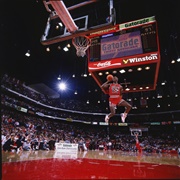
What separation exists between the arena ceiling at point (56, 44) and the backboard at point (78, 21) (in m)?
0.06

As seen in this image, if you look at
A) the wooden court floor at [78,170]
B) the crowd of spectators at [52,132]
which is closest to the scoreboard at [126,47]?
the wooden court floor at [78,170]

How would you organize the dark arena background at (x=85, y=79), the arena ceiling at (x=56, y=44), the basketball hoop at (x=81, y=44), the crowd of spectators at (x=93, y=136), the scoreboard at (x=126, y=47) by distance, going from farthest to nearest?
1. the crowd of spectators at (x=93, y=136)
2. the arena ceiling at (x=56, y=44)
3. the basketball hoop at (x=81, y=44)
4. the scoreboard at (x=126, y=47)
5. the dark arena background at (x=85, y=79)

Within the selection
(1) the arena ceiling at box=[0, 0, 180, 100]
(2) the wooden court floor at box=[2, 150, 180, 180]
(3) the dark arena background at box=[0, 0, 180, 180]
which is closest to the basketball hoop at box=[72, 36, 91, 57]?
Result: (3) the dark arena background at box=[0, 0, 180, 180]

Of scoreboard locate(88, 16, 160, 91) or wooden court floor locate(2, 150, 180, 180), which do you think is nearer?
wooden court floor locate(2, 150, 180, 180)

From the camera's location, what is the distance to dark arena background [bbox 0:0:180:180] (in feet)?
14.6

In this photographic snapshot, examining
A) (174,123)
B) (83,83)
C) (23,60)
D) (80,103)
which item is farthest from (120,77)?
(174,123)

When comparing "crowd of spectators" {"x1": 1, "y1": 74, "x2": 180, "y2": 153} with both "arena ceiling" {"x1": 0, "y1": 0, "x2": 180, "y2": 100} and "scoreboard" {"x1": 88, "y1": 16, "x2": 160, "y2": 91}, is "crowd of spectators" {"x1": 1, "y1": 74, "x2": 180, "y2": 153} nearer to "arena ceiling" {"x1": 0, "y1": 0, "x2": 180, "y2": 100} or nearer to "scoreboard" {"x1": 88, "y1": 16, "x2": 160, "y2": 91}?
"arena ceiling" {"x1": 0, "y1": 0, "x2": 180, "y2": 100}

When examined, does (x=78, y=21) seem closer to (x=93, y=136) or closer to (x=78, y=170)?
(x=78, y=170)

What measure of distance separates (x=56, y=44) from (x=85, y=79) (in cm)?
779

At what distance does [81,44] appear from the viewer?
20.4 ft

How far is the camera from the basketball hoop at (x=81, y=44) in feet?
19.6

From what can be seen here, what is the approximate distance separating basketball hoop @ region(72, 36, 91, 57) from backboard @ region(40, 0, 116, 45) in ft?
3.44

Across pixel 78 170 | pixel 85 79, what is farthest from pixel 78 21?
pixel 85 79

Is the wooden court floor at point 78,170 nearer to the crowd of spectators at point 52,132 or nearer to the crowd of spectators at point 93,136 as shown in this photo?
the crowd of spectators at point 52,132
